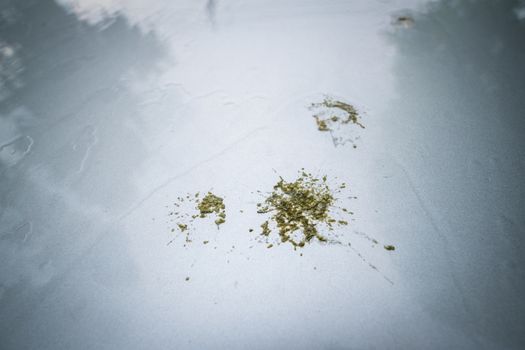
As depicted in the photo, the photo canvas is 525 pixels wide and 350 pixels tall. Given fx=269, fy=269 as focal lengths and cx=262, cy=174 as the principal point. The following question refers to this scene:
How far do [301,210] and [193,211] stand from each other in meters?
0.64

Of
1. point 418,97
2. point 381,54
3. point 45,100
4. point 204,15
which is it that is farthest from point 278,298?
point 204,15

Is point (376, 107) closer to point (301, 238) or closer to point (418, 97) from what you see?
point (418, 97)

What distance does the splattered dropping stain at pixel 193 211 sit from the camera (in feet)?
5.06

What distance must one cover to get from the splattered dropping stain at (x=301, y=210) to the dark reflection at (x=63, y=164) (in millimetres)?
807

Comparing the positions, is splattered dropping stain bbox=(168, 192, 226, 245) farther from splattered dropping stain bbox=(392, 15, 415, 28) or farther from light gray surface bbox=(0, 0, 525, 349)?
splattered dropping stain bbox=(392, 15, 415, 28)

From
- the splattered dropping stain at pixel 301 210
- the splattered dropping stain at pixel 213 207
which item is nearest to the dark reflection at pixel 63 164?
the splattered dropping stain at pixel 213 207

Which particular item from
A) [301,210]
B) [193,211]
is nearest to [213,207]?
[193,211]

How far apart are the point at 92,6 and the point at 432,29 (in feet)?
14.4

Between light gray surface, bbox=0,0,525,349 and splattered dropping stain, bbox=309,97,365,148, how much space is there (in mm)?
76

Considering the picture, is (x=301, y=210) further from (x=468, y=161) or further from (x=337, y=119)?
(x=468, y=161)

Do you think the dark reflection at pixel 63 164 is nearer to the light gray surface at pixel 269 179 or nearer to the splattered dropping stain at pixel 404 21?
the light gray surface at pixel 269 179

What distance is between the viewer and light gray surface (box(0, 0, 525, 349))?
1.21 metres

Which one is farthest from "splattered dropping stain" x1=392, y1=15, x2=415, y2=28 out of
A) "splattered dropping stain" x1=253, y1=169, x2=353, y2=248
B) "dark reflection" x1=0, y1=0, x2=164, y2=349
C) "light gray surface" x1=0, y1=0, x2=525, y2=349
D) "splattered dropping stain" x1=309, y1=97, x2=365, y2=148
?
"dark reflection" x1=0, y1=0, x2=164, y2=349

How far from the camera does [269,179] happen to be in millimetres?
1682
